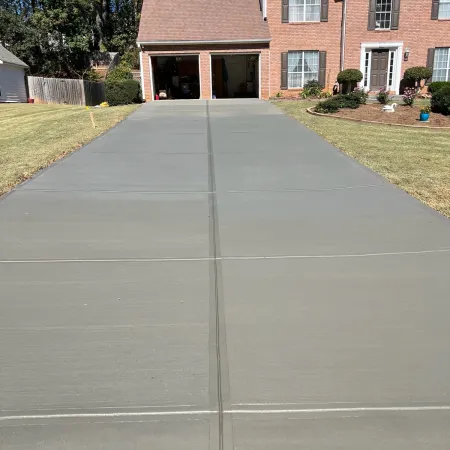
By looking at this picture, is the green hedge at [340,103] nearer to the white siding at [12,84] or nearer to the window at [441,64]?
the window at [441,64]

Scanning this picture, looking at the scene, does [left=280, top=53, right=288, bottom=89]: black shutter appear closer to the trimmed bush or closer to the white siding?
the trimmed bush

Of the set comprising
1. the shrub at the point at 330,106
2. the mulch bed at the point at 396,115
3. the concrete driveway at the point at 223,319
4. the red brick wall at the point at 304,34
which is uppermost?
the red brick wall at the point at 304,34

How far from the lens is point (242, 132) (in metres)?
13.2

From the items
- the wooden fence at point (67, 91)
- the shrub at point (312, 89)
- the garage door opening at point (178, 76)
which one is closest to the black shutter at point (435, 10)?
the shrub at point (312, 89)

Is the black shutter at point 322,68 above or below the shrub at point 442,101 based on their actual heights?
above

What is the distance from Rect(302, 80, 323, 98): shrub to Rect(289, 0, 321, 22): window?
294 centimetres

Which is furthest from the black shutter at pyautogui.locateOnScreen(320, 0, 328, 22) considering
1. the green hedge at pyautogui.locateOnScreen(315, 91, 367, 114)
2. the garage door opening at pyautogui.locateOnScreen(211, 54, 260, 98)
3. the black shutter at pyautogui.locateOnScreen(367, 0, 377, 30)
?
the green hedge at pyautogui.locateOnScreen(315, 91, 367, 114)

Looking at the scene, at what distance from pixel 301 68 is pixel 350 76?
2.89m

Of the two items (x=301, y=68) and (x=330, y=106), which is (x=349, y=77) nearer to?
(x=301, y=68)

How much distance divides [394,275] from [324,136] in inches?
339

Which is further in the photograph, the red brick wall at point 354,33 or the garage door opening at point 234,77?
the garage door opening at point 234,77

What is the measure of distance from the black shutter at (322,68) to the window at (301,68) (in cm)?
16

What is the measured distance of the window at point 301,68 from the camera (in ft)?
77.2

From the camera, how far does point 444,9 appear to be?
74.8ft
